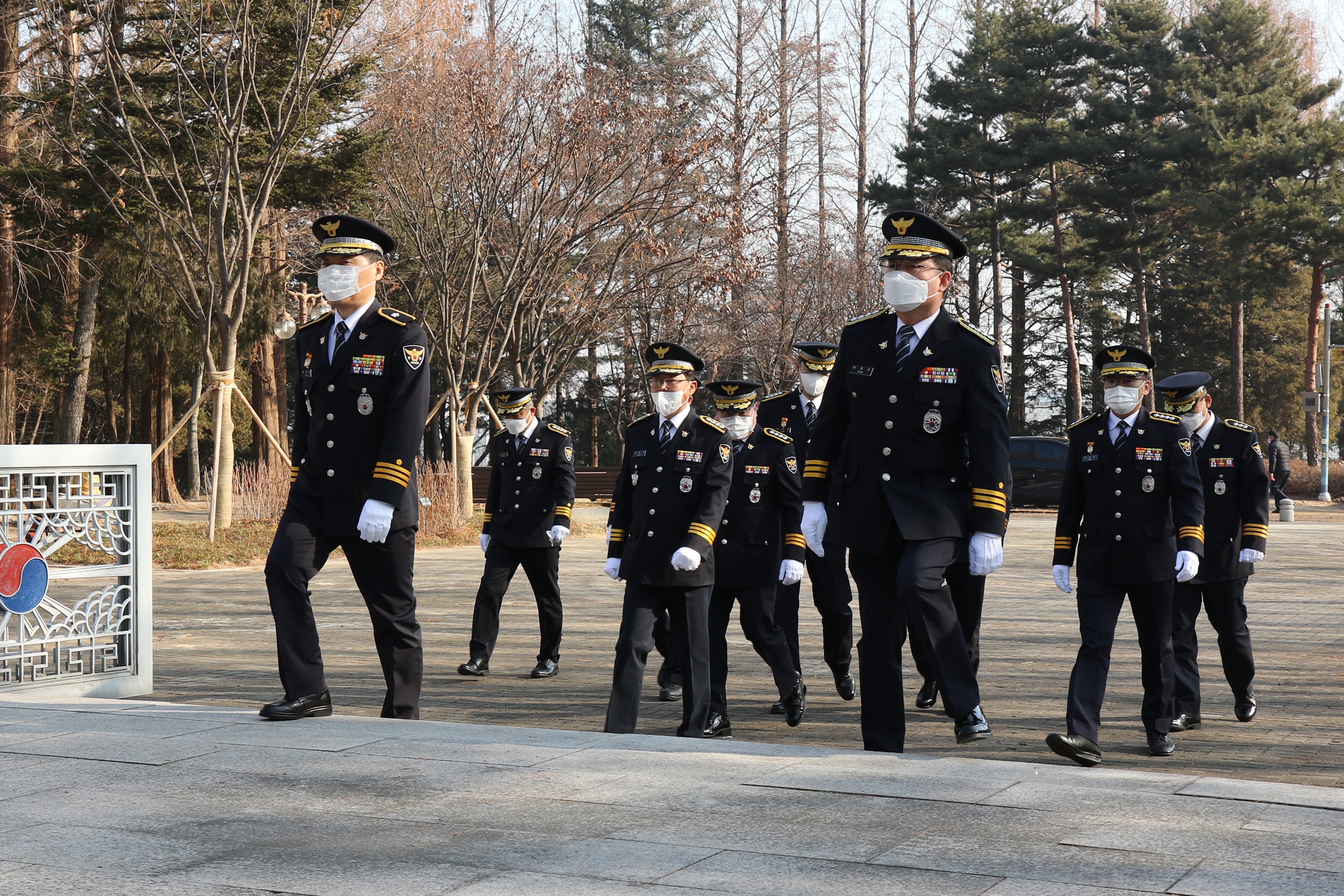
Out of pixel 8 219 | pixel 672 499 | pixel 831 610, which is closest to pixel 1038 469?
pixel 8 219

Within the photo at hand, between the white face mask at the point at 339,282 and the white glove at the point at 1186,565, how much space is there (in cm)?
404

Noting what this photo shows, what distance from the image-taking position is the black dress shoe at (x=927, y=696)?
7.70 meters

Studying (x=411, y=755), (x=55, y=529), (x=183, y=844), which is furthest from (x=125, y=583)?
(x=183, y=844)

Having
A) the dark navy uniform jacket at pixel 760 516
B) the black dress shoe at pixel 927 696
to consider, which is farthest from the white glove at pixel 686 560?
the black dress shoe at pixel 927 696

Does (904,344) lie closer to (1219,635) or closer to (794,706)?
(794,706)

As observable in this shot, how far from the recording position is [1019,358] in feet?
160

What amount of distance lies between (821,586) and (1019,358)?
4246cm

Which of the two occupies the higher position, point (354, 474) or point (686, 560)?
point (354, 474)

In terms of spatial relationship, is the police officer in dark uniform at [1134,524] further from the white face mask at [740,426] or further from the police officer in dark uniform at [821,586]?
the white face mask at [740,426]

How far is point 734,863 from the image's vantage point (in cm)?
343

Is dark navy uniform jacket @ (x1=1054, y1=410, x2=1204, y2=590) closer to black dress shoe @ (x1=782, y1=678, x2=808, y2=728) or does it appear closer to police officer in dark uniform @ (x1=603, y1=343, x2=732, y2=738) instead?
black dress shoe @ (x1=782, y1=678, x2=808, y2=728)

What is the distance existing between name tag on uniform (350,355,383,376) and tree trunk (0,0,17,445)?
67.4ft

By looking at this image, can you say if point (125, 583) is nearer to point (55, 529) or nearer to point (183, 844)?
point (55, 529)

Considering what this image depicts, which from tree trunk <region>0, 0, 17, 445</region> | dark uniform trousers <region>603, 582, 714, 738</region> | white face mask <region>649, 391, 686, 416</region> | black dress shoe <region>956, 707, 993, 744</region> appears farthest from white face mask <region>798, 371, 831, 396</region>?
tree trunk <region>0, 0, 17, 445</region>
